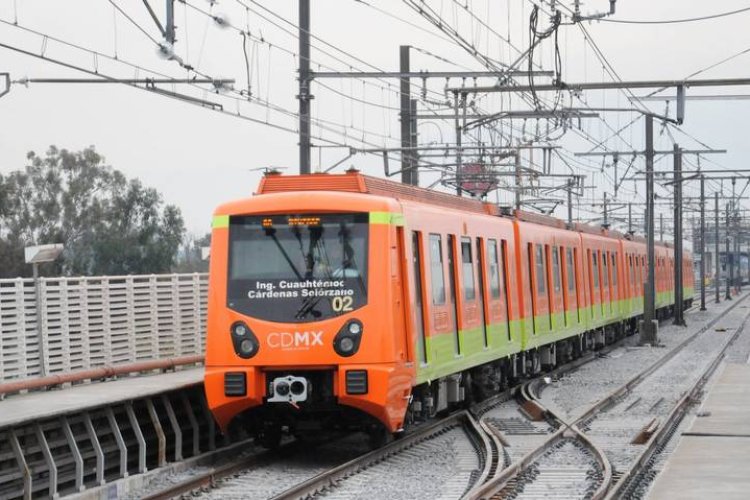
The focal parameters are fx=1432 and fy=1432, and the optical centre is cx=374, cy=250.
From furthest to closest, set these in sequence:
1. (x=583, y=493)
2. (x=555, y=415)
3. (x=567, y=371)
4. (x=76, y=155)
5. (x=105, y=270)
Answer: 1. (x=76, y=155)
2. (x=105, y=270)
3. (x=567, y=371)
4. (x=555, y=415)
5. (x=583, y=493)

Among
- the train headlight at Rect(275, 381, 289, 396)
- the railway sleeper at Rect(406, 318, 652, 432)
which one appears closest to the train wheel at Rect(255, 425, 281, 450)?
the train headlight at Rect(275, 381, 289, 396)

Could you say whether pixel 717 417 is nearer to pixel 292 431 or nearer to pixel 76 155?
pixel 292 431

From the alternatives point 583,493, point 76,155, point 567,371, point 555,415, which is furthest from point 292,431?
point 76,155

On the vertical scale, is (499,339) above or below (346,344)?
below

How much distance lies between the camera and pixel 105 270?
60125 mm

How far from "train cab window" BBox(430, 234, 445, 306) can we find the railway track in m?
1.93

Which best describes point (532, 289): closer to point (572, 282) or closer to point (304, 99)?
point (304, 99)

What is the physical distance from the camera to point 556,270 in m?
27.4

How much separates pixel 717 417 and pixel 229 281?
690 centimetres

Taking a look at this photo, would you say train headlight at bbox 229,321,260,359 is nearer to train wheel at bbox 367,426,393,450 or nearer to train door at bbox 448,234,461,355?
train wheel at bbox 367,426,393,450

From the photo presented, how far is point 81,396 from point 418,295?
387 centimetres

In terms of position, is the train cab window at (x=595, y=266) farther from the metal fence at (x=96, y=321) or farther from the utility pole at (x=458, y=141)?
the metal fence at (x=96, y=321)

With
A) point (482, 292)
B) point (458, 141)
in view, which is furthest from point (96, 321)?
point (458, 141)

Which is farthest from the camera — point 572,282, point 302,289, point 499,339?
point 572,282
